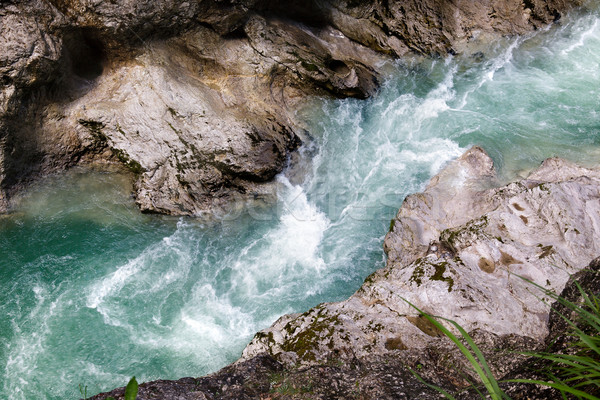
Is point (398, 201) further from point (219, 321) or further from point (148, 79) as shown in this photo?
point (148, 79)

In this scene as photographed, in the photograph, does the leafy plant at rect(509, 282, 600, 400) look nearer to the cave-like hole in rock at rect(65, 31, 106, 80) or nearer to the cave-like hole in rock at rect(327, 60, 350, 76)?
the cave-like hole in rock at rect(327, 60, 350, 76)

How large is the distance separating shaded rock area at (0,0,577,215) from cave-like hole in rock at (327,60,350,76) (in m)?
0.05

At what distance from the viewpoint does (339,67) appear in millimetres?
14289

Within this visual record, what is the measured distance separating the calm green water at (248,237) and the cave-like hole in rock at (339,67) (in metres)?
1.16

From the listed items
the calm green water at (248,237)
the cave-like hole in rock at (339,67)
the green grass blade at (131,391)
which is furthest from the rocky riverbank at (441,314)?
the cave-like hole in rock at (339,67)

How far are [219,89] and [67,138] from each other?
14.3 ft

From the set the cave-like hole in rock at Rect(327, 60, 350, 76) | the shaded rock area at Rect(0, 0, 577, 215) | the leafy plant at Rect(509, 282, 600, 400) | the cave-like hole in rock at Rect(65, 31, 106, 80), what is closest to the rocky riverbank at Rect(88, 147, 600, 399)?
the leafy plant at Rect(509, 282, 600, 400)

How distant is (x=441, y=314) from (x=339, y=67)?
9388 mm

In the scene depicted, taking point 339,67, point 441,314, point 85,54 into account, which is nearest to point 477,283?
point 441,314

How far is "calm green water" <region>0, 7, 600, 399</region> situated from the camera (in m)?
9.34

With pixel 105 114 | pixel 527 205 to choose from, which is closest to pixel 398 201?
pixel 527 205

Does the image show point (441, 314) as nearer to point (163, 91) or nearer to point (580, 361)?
point (580, 361)

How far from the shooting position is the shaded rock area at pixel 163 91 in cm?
1118

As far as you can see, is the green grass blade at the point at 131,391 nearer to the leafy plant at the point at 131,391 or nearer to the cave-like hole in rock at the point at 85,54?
the leafy plant at the point at 131,391
